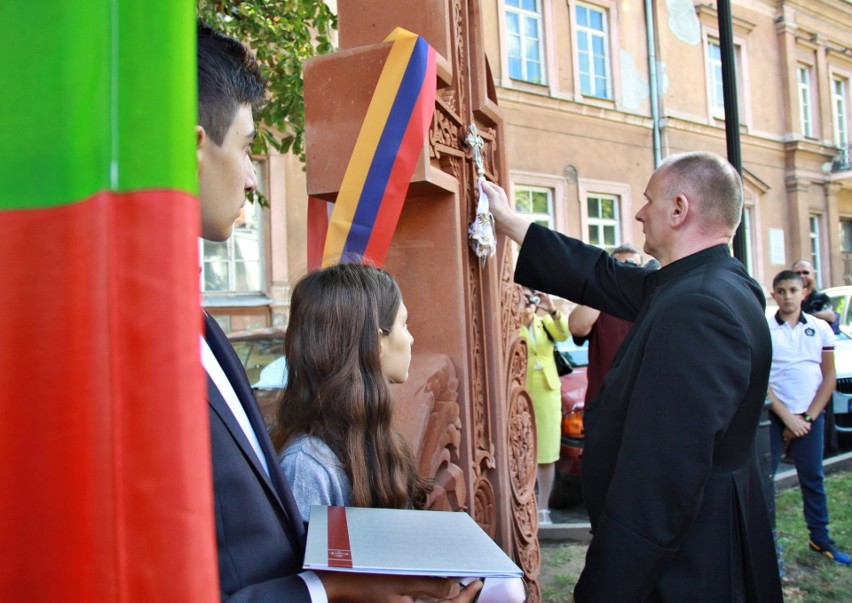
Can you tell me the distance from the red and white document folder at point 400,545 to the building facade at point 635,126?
10607 mm

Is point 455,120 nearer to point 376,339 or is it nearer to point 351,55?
point 351,55

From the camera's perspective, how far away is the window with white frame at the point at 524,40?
16.0 m

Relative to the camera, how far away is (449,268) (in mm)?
2398

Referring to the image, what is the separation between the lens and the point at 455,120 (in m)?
2.54

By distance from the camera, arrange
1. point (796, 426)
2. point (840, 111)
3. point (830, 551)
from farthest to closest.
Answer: point (840, 111) < point (796, 426) < point (830, 551)

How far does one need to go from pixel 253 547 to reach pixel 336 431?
560mm

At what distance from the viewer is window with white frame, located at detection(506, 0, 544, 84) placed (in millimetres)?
16031

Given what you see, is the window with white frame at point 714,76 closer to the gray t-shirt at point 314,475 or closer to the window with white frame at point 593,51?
the window with white frame at point 593,51

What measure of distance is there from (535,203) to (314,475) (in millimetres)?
15359

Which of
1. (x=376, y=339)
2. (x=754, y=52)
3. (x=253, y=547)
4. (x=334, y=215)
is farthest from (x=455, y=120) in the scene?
(x=754, y=52)

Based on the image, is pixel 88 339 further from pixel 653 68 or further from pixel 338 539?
pixel 653 68

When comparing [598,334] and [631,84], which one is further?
[631,84]

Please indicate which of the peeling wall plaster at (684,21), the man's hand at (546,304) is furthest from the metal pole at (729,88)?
the peeling wall plaster at (684,21)

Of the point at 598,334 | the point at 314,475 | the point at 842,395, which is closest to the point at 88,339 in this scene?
the point at 314,475
